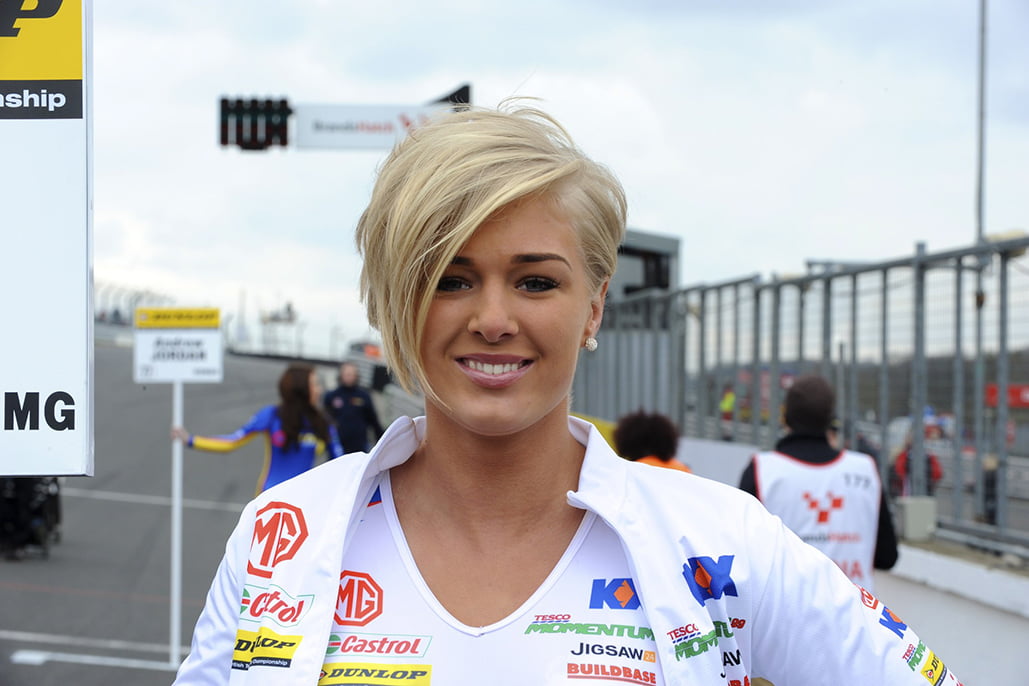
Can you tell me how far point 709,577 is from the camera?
4.99 feet

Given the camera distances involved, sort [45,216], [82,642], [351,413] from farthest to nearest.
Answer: [351,413], [82,642], [45,216]

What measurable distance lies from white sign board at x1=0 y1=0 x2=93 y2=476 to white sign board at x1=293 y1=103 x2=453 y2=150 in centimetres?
1019

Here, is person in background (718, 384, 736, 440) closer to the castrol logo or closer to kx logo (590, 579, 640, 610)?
kx logo (590, 579, 640, 610)

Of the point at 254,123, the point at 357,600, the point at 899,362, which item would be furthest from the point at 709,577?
the point at 254,123

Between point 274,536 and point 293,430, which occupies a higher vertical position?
point 274,536

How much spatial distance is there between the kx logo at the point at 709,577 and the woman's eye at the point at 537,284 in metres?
0.44

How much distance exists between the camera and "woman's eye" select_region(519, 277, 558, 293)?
60.4 inches

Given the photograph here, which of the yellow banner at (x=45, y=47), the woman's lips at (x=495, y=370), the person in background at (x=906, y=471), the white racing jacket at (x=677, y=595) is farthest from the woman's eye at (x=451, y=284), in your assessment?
the person in background at (x=906, y=471)

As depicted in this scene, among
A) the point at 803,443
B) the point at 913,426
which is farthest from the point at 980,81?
the point at 803,443

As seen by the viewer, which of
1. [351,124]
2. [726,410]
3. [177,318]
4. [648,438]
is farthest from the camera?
[351,124]

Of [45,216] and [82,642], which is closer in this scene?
[45,216]

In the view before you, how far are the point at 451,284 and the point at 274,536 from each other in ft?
1.53

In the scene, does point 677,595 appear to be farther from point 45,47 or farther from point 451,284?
point 45,47

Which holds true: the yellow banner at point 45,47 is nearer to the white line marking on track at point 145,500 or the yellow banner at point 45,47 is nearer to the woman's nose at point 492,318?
the woman's nose at point 492,318
